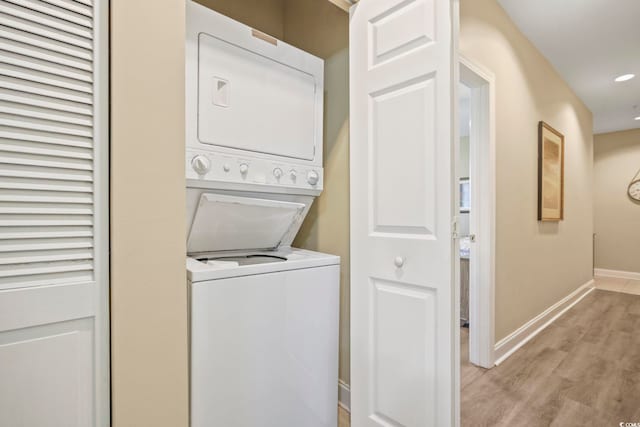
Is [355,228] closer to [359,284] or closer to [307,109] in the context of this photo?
[359,284]

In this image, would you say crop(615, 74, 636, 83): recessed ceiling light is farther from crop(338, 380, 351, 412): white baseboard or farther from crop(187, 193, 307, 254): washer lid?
crop(338, 380, 351, 412): white baseboard

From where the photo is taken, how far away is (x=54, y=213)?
2.72 ft

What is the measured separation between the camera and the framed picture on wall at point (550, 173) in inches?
119

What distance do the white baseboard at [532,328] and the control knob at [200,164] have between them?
2.37m

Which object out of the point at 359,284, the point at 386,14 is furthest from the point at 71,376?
the point at 386,14

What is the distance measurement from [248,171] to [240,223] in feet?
0.90

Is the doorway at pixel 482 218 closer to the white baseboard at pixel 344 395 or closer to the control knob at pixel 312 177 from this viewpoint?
the white baseboard at pixel 344 395

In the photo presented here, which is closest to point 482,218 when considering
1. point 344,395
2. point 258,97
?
point 344,395

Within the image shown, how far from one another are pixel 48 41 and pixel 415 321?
1.47 m

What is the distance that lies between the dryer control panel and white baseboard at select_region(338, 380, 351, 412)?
1.09 metres

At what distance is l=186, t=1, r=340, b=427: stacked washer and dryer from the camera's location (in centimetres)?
117

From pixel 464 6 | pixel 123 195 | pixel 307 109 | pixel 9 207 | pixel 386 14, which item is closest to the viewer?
pixel 9 207

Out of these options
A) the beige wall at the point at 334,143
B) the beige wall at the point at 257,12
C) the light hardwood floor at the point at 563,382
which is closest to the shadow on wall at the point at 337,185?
the beige wall at the point at 334,143

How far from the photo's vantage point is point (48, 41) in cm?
82
